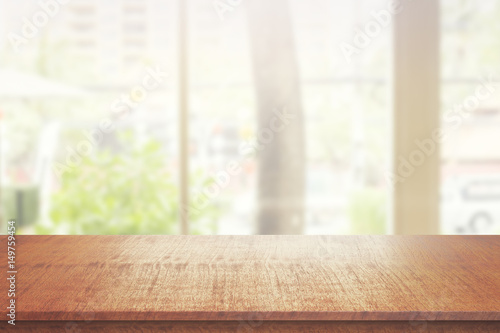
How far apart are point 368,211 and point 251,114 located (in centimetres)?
109

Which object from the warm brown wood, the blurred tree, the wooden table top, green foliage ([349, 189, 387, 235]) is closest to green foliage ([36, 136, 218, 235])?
the blurred tree

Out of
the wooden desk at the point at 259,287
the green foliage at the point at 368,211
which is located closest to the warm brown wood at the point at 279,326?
the wooden desk at the point at 259,287

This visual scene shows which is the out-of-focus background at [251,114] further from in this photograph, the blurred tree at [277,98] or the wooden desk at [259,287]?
the wooden desk at [259,287]

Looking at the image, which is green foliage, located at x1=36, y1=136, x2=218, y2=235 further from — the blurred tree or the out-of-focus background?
the blurred tree

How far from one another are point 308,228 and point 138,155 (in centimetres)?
132

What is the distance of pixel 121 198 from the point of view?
376cm

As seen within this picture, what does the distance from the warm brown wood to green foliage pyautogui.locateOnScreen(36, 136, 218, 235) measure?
2.94 m

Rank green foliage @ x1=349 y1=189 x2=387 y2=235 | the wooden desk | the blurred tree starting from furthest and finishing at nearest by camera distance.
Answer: green foliage @ x1=349 y1=189 x2=387 y2=235 → the blurred tree → the wooden desk

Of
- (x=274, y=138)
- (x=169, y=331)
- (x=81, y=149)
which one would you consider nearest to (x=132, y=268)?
(x=169, y=331)

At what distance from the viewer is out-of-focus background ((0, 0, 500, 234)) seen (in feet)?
11.6

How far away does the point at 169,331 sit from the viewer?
2.36 feet

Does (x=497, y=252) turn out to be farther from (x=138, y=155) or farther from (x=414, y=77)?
(x=138, y=155)

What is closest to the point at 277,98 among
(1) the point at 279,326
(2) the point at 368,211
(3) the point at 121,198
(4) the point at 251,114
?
(4) the point at 251,114

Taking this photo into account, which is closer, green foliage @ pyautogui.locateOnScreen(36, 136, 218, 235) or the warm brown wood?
the warm brown wood
